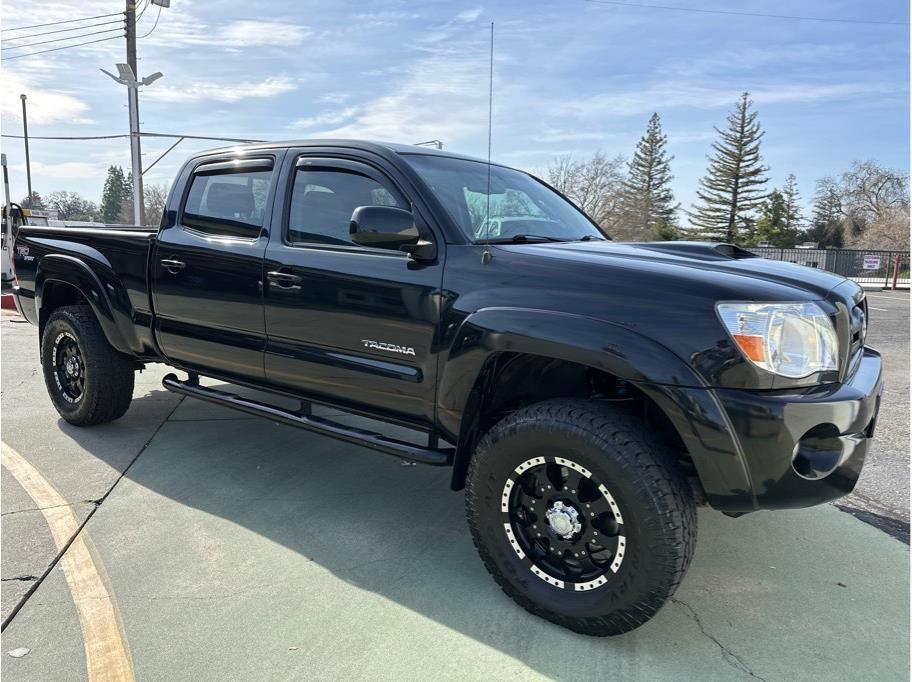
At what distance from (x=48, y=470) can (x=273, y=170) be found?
7.82 ft

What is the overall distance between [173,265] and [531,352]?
2551 millimetres

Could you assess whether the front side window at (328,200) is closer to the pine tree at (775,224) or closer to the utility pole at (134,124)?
the utility pole at (134,124)

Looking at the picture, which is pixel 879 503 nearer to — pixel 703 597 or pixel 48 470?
pixel 703 597

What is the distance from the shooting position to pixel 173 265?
4039 millimetres

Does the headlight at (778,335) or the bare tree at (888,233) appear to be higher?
the bare tree at (888,233)

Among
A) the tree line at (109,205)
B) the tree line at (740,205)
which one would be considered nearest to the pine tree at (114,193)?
the tree line at (109,205)

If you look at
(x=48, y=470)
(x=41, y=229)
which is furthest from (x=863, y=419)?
(x=41, y=229)

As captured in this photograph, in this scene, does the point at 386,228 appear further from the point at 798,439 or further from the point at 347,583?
the point at 798,439

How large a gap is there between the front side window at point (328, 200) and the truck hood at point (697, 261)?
906mm

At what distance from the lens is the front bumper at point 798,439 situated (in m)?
2.20

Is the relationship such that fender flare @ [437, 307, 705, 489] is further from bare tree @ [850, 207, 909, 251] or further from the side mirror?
bare tree @ [850, 207, 909, 251]

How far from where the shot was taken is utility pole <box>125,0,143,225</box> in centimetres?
1662

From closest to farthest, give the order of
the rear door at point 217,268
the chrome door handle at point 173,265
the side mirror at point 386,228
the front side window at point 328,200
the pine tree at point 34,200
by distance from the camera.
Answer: the side mirror at point 386,228
the front side window at point 328,200
the rear door at point 217,268
the chrome door handle at point 173,265
the pine tree at point 34,200

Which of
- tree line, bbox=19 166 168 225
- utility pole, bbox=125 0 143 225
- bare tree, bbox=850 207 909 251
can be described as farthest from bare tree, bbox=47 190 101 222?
bare tree, bbox=850 207 909 251
